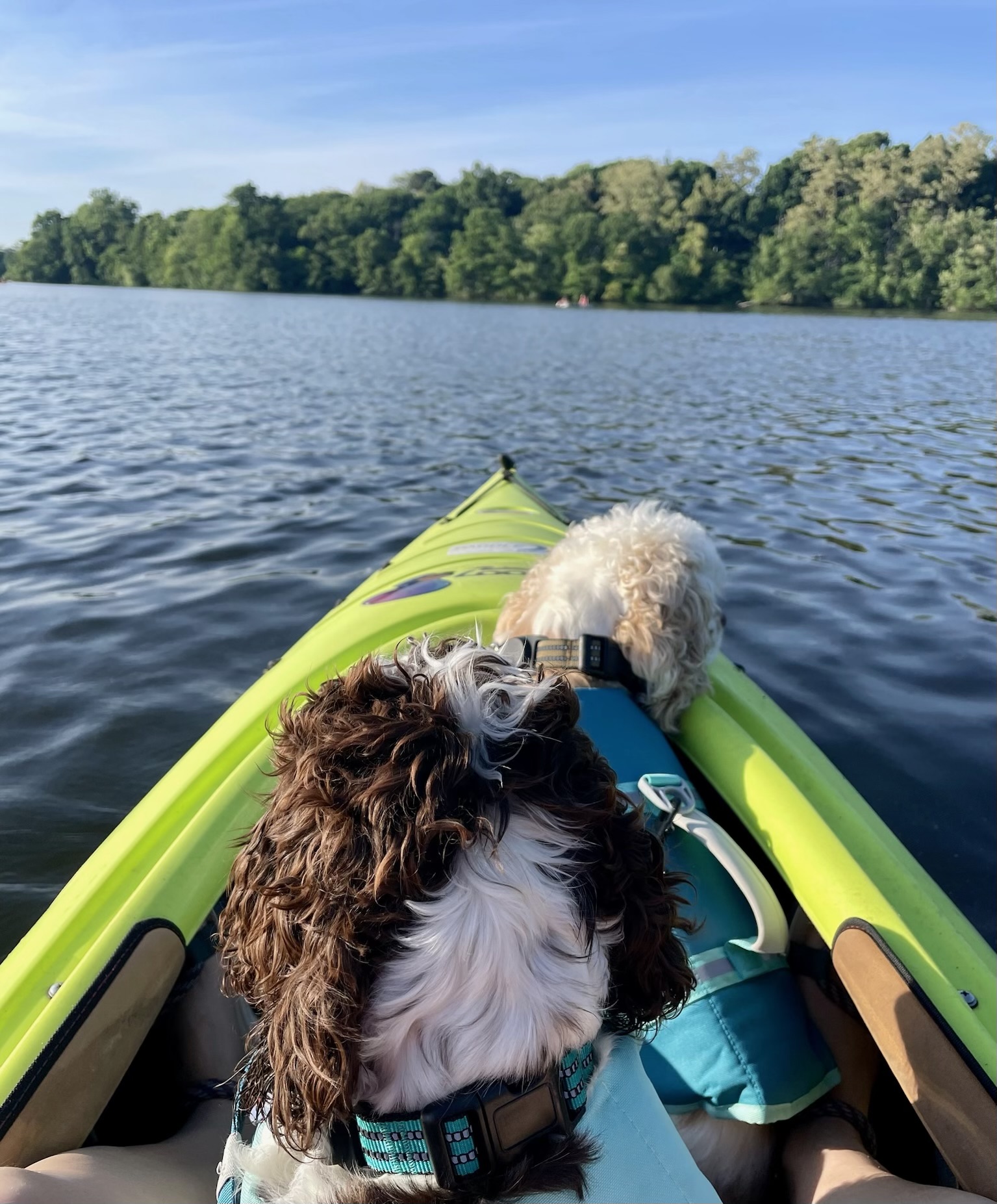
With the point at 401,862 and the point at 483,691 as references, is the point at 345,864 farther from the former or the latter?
the point at 483,691

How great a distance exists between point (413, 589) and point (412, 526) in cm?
487

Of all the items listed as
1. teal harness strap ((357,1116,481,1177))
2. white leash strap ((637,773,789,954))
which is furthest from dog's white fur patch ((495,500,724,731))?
teal harness strap ((357,1116,481,1177))

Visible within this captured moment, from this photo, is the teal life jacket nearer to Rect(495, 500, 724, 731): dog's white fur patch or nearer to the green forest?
Rect(495, 500, 724, 731): dog's white fur patch

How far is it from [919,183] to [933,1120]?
284ft

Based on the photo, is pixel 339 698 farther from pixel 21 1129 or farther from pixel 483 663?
pixel 21 1129

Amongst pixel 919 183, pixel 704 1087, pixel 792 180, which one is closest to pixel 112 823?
pixel 704 1087

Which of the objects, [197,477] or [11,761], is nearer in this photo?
[11,761]

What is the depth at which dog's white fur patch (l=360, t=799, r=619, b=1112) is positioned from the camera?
1039 mm

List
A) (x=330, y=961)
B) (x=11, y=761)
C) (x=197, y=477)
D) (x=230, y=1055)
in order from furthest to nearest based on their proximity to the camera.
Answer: (x=197, y=477)
(x=11, y=761)
(x=230, y=1055)
(x=330, y=961)

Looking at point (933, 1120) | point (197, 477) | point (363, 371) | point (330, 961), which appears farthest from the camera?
point (363, 371)

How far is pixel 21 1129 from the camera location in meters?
1.85

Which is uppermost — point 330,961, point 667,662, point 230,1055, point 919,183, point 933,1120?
point 919,183

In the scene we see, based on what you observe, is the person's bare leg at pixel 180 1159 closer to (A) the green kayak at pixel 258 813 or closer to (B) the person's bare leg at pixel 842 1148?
(A) the green kayak at pixel 258 813

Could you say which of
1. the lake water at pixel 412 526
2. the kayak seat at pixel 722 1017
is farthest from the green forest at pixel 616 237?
the kayak seat at pixel 722 1017
